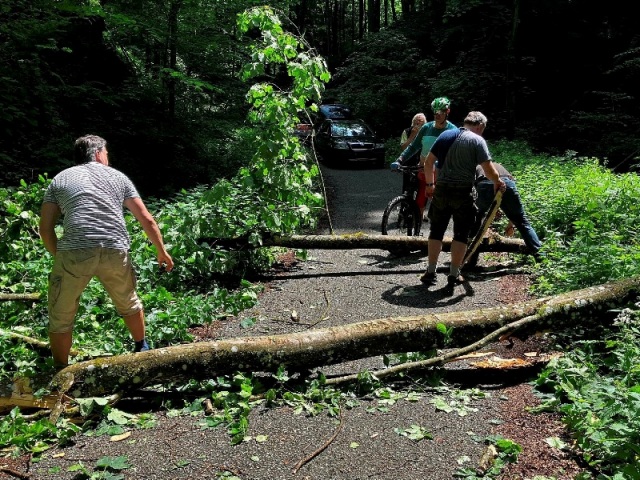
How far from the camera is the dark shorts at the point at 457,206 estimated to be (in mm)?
6664

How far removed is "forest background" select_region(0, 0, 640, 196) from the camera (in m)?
12.8

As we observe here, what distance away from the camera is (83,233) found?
4.31m

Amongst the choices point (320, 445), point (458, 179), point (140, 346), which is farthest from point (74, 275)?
point (458, 179)

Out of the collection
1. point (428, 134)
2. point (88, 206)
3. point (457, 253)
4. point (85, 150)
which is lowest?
point (457, 253)

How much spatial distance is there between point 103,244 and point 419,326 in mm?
2677

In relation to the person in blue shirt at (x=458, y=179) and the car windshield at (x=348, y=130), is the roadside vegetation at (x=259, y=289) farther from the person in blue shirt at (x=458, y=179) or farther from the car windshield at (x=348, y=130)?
the car windshield at (x=348, y=130)

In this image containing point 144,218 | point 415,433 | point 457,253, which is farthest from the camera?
point 457,253

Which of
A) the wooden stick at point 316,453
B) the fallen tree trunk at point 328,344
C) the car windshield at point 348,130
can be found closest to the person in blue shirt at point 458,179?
the fallen tree trunk at point 328,344

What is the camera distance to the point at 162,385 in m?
4.50

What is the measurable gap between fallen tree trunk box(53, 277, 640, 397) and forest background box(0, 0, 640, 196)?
5.22 meters

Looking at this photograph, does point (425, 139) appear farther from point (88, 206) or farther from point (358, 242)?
point (88, 206)

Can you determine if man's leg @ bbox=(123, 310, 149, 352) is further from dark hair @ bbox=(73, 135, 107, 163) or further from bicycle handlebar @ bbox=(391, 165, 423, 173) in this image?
bicycle handlebar @ bbox=(391, 165, 423, 173)

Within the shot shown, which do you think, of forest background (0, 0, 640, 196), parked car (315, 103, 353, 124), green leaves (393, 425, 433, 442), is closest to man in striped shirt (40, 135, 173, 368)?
green leaves (393, 425, 433, 442)

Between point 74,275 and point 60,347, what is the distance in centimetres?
63
